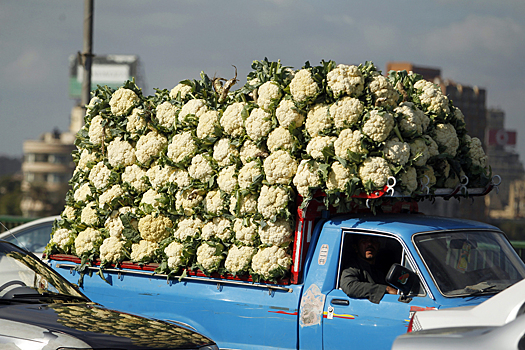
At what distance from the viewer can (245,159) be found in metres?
6.35

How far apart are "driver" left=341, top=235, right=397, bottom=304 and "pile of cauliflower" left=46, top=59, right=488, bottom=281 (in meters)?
0.45

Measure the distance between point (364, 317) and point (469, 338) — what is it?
6.19ft

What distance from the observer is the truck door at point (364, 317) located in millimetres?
5262

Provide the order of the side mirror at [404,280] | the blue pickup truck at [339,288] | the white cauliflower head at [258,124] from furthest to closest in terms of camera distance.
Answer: the white cauliflower head at [258,124], the blue pickup truck at [339,288], the side mirror at [404,280]

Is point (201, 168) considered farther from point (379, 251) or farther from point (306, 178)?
point (379, 251)

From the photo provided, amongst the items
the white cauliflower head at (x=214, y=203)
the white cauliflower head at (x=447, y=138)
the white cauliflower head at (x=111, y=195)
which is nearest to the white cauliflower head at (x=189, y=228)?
the white cauliflower head at (x=214, y=203)

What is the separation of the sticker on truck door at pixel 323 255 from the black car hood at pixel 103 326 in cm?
147

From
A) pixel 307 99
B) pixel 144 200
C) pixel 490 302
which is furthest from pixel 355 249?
pixel 144 200

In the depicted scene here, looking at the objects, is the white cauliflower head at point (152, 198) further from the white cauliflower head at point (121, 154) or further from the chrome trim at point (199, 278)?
the chrome trim at point (199, 278)

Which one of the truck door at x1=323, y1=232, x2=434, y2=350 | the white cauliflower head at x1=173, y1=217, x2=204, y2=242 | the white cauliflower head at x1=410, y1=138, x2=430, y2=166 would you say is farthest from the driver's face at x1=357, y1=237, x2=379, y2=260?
the white cauliflower head at x1=173, y1=217, x2=204, y2=242

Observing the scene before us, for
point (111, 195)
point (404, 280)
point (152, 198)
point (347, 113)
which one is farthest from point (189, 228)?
point (404, 280)

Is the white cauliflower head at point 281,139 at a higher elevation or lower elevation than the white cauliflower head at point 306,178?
higher

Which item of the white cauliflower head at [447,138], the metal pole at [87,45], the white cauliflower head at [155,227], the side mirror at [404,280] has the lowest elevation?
the side mirror at [404,280]

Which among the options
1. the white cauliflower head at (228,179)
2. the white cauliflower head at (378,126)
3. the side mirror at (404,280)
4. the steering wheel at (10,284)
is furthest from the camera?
the white cauliflower head at (228,179)
